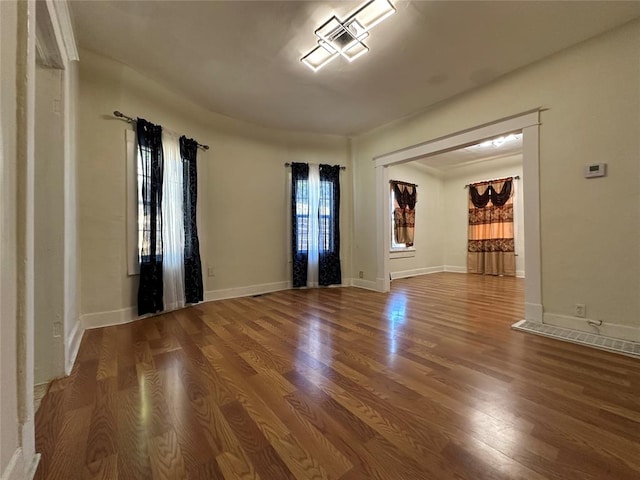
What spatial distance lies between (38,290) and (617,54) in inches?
187

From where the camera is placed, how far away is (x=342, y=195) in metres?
4.95

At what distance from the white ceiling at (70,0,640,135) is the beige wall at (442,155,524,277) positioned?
3.90m

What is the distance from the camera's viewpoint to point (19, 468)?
85 centimetres

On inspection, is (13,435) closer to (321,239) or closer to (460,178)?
(321,239)

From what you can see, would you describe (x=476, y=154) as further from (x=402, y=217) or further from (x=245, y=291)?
(x=245, y=291)

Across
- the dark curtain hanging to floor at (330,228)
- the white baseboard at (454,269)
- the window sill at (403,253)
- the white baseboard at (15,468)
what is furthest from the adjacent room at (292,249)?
the white baseboard at (454,269)

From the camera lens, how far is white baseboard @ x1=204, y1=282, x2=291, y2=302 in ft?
12.6

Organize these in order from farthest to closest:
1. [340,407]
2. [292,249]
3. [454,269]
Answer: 1. [454,269]
2. [292,249]
3. [340,407]

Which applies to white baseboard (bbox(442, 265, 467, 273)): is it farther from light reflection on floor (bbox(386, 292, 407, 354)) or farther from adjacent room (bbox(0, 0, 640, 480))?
light reflection on floor (bbox(386, 292, 407, 354))

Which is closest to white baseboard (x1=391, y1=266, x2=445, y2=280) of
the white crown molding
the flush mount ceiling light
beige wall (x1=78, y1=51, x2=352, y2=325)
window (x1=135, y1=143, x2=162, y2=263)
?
beige wall (x1=78, y1=51, x2=352, y2=325)

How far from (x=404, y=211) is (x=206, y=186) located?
437cm

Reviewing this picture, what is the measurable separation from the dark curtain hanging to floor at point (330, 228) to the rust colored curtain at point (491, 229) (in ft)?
12.7

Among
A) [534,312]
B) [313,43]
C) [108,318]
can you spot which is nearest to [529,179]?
[534,312]

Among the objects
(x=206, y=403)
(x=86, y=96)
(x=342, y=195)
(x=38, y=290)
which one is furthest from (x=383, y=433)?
(x=342, y=195)
